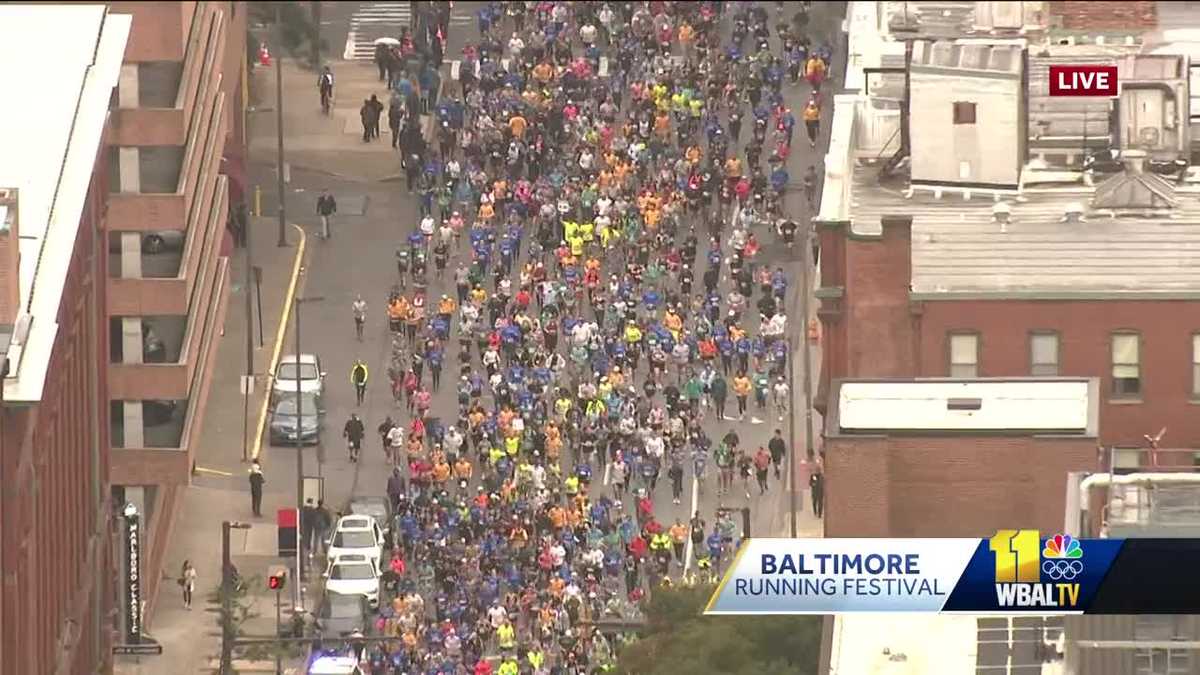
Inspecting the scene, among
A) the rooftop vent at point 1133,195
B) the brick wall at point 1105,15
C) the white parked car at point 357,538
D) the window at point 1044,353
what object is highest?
the brick wall at point 1105,15

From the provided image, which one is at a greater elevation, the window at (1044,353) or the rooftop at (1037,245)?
the rooftop at (1037,245)

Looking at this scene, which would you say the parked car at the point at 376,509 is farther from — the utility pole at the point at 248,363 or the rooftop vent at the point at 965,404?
the rooftop vent at the point at 965,404

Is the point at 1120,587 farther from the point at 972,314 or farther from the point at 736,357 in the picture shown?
the point at 736,357

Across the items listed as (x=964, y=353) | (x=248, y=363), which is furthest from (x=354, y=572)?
(x=248, y=363)

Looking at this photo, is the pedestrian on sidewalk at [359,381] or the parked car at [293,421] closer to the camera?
the parked car at [293,421]

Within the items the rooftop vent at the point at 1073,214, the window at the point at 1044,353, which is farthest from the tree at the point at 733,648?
the rooftop vent at the point at 1073,214

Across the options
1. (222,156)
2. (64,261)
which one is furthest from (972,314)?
(222,156)

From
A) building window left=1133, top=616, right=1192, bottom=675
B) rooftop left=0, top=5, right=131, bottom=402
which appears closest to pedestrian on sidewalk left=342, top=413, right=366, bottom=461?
rooftop left=0, top=5, right=131, bottom=402

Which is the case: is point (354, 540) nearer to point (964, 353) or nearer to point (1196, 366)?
point (964, 353)
